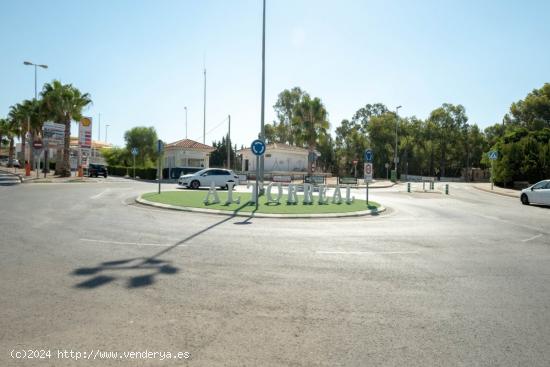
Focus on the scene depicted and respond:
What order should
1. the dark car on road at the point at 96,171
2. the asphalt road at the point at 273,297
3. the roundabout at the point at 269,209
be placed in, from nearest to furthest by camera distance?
the asphalt road at the point at 273,297 → the roundabout at the point at 269,209 → the dark car on road at the point at 96,171

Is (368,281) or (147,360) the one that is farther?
(368,281)

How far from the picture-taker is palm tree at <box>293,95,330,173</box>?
1902 inches

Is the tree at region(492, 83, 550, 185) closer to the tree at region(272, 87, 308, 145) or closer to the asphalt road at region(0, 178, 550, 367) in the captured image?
the asphalt road at region(0, 178, 550, 367)

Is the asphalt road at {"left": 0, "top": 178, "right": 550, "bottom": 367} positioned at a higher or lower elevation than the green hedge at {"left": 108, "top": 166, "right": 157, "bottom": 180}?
lower

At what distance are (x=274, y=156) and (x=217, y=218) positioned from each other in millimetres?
43513

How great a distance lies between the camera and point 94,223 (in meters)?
12.1

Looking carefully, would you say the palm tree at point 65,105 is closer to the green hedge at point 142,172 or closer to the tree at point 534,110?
the green hedge at point 142,172

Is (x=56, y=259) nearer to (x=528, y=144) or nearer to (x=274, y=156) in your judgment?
(x=528, y=144)

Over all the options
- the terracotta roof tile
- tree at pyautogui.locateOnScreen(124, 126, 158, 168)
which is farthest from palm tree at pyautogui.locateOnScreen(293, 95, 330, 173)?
tree at pyautogui.locateOnScreen(124, 126, 158, 168)

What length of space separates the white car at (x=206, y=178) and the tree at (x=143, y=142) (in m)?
39.5

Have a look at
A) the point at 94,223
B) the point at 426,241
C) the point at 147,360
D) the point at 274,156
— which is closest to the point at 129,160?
the point at 274,156

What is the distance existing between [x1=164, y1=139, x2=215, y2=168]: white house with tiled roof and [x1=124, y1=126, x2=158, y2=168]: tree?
1608cm

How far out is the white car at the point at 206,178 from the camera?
2984 centimetres

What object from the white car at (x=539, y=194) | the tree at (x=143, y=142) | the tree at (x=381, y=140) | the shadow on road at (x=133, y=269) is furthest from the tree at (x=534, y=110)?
the shadow on road at (x=133, y=269)
